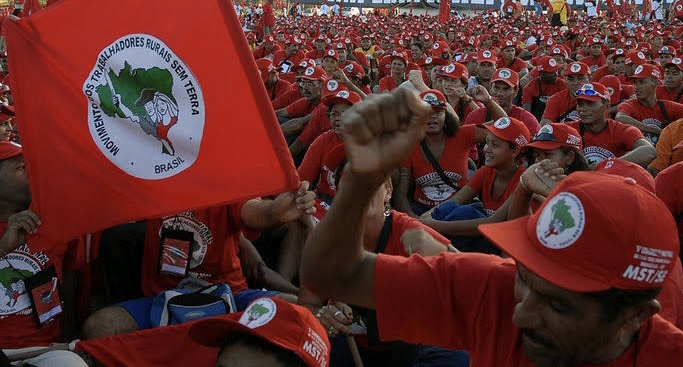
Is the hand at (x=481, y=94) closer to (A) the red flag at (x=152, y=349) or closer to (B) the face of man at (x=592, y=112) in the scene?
(B) the face of man at (x=592, y=112)

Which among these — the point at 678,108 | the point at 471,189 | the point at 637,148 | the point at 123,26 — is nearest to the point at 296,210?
the point at 123,26

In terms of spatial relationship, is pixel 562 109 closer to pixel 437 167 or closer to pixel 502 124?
pixel 437 167

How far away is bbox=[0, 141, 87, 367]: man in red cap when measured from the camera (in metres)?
3.14

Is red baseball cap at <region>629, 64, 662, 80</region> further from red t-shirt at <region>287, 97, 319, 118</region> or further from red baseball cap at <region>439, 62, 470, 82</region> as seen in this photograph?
red t-shirt at <region>287, 97, 319, 118</region>

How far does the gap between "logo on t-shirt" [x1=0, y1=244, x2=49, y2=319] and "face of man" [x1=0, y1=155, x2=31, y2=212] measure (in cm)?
23

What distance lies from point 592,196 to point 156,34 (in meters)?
2.10

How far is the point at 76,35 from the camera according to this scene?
2.96m

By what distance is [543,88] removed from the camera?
986 centimetres

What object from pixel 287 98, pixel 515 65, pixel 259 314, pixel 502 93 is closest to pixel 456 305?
pixel 259 314

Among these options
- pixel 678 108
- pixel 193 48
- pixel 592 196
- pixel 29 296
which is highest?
pixel 193 48

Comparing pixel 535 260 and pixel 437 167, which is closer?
pixel 535 260

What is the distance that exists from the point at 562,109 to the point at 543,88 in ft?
6.09

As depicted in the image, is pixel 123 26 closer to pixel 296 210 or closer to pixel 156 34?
pixel 156 34

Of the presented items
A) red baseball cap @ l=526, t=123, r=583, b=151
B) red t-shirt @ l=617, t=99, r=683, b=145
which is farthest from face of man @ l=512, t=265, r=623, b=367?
red t-shirt @ l=617, t=99, r=683, b=145
